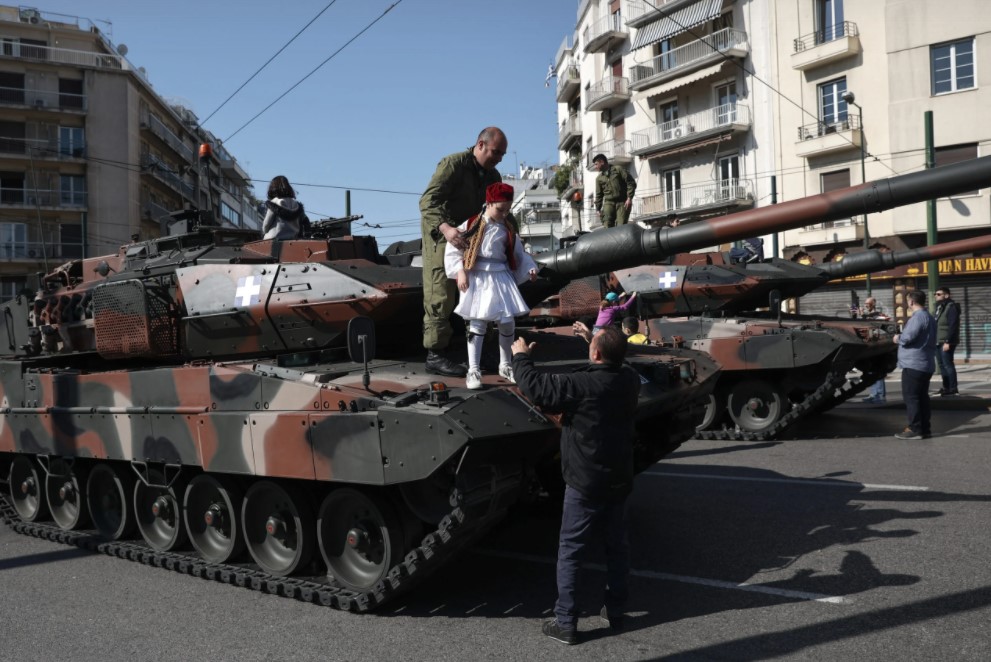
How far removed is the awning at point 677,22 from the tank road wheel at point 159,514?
91.8 ft

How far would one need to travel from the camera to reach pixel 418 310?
6.59 metres

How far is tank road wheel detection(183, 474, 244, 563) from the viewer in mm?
6297

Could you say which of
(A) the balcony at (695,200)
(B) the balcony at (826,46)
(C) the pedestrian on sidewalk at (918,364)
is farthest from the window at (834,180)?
(C) the pedestrian on sidewalk at (918,364)

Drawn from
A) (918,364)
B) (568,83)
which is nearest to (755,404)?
(918,364)

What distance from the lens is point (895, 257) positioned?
39.0ft

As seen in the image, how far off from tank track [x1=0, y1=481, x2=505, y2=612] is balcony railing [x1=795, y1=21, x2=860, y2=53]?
87.8 feet

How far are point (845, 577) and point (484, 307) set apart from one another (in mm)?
2877

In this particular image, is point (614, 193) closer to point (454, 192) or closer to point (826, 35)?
point (454, 192)

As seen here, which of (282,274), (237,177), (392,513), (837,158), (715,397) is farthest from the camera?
(237,177)

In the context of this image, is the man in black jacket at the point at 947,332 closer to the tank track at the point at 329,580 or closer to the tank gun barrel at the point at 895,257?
the tank gun barrel at the point at 895,257

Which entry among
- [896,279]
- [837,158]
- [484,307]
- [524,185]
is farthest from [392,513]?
[524,185]

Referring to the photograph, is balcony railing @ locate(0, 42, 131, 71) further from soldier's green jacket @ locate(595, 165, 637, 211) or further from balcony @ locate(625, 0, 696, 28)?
soldier's green jacket @ locate(595, 165, 637, 211)

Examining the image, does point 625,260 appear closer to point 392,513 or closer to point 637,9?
point 392,513

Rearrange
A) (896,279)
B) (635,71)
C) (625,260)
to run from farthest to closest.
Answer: (635,71), (896,279), (625,260)
